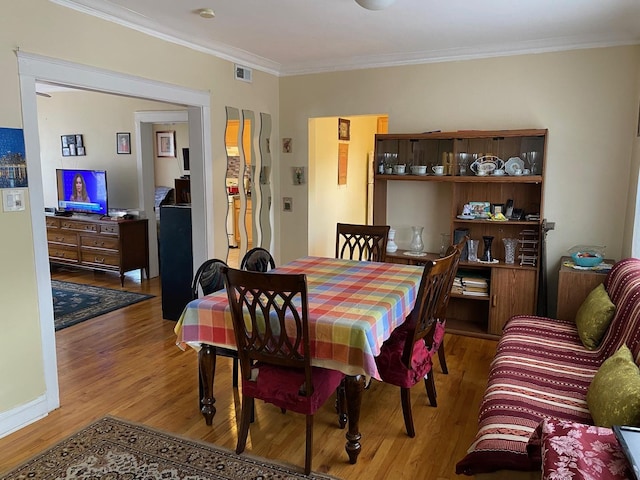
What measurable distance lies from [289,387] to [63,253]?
5.21 m

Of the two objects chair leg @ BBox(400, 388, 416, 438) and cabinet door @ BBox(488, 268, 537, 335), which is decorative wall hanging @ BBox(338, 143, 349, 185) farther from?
chair leg @ BBox(400, 388, 416, 438)

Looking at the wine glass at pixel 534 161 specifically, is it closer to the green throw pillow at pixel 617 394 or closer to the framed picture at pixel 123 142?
the green throw pillow at pixel 617 394

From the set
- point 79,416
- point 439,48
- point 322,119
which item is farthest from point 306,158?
point 79,416

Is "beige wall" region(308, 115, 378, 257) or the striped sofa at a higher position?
"beige wall" region(308, 115, 378, 257)

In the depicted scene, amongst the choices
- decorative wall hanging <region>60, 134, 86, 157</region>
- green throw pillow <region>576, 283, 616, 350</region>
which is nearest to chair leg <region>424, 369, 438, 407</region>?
green throw pillow <region>576, 283, 616, 350</region>

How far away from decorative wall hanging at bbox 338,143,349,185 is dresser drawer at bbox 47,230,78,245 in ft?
11.3

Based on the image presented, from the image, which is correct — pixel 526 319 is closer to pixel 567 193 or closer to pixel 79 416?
pixel 567 193

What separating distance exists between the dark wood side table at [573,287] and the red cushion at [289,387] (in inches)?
78.8

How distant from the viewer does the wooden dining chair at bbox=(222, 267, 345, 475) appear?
221cm

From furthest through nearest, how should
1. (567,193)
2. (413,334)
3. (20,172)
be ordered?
(567,193) < (20,172) < (413,334)

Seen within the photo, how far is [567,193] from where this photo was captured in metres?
4.05

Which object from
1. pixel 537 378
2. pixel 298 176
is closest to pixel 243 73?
pixel 298 176

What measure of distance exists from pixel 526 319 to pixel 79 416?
2.93m

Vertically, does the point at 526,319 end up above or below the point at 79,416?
above
